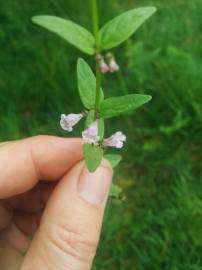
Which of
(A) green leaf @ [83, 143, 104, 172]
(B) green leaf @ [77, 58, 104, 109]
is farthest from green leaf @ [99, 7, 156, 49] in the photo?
(A) green leaf @ [83, 143, 104, 172]

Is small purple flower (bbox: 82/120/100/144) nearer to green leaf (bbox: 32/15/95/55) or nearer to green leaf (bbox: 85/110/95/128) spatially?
green leaf (bbox: 85/110/95/128)

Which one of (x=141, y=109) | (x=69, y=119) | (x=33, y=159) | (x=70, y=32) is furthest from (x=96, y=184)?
(x=141, y=109)

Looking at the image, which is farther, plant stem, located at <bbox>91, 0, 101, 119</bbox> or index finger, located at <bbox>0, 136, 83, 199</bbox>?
index finger, located at <bbox>0, 136, 83, 199</bbox>

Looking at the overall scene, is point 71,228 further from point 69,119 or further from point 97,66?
point 97,66

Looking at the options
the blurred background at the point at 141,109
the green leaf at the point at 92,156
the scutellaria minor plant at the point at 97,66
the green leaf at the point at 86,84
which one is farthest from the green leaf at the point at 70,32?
the blurred background at the point at 141,109

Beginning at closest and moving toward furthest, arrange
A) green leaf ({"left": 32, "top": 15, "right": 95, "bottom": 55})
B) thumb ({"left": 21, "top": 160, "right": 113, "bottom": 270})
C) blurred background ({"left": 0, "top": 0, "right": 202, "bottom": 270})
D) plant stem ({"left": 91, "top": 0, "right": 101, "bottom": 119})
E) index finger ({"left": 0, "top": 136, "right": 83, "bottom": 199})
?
plant stem ({"left": 91, "top": 0, "right": 101, "bottom": 119}), green leaf ({"left": 32, "top": 15, "right": 95, "bottom": 55}), thumb ({"left": 21, "top": 160, "right": 113, "bottom": 270}), index finger ({"left": 0, "top": 136, "right": 83, "bottom": 199}), blurred background ({"left": 0, "top": 0, "right": 202, "bottom": 270})

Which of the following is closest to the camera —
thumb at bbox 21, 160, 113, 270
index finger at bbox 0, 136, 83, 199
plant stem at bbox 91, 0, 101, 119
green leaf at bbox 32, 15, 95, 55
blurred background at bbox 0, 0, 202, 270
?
plant stem at bbox 91, 0, 101, 119

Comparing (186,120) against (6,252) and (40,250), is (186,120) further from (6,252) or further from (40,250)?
(40,250)

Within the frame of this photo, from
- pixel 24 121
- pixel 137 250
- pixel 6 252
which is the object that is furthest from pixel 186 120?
pixel 6 252
